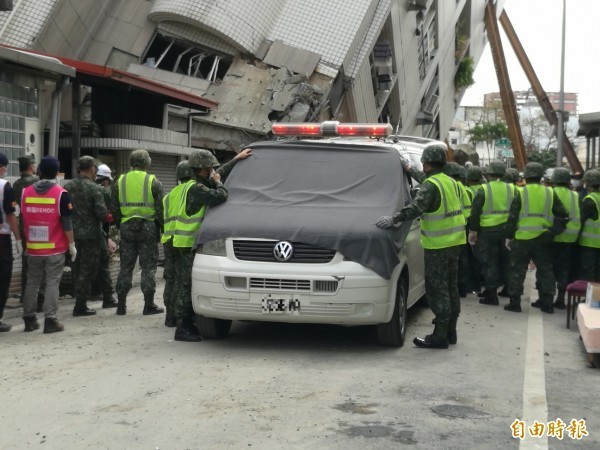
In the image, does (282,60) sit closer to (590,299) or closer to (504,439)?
(590,299)

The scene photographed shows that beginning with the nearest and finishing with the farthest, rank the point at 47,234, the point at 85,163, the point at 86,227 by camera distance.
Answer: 1. the point at 47,234
2. the point at 85,163
3. the point at 86,227

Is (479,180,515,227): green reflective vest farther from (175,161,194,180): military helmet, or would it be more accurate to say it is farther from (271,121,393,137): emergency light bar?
(175,161,194,180): military helmet

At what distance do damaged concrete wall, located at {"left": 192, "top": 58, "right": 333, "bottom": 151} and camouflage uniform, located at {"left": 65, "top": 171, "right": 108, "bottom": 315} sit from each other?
13159 mm

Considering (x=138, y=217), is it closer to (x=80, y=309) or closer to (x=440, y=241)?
(x=80, y=309)

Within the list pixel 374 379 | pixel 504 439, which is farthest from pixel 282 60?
pixel 504 439

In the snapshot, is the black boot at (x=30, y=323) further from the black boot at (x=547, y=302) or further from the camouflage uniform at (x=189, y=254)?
the black boot at (x=547, y=302)

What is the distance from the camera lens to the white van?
7387 mm

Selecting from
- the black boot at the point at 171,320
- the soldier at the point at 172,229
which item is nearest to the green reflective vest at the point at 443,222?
the soldier at the point at 172,229

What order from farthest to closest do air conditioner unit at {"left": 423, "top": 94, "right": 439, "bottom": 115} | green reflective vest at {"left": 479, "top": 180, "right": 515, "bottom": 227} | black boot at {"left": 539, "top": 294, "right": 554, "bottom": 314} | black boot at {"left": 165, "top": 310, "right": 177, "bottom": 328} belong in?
air conditioner unit at {"left": 423, "top": 94, "right": 439, "bottom": 115} < green reflective vest at {"left": 479, "top": 180, "right": 515, "bottom": 227} < black boot at {"left": 539, "top": 294, "right": 554, "bottom": 314} < black boot at {"left": 165, "top": 310, "right": 177, "bottom": 328}

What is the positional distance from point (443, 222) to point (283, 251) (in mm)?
1655

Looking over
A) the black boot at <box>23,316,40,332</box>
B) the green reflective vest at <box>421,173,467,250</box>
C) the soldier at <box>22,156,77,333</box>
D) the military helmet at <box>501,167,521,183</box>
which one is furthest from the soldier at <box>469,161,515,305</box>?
the black boot at <box>23,316,40,332</box>

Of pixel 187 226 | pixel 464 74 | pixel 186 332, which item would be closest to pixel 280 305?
pixel 186 332

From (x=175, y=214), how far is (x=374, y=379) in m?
3.02

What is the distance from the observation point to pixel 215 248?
7.75 meters
